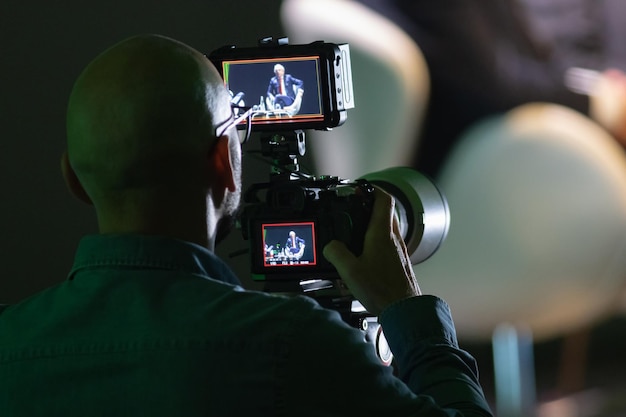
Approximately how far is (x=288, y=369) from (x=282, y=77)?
890 mm

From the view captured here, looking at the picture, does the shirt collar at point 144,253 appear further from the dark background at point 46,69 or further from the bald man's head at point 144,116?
the dark background at point 46,69

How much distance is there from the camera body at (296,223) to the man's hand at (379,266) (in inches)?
4.5

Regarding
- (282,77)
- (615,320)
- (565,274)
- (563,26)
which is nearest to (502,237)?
(565,274)

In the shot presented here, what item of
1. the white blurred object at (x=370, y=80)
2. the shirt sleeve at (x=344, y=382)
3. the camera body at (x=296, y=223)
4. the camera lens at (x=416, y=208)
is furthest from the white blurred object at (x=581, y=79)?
the shirt sleeve at (x=344, y=382)

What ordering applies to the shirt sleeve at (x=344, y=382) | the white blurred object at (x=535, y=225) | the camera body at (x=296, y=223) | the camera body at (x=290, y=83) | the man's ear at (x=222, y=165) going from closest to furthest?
the shirt sleeve at (x=344, y=382) → the man's ear at (x=222, y=165) → the camera body at (x=296, y=223) → the camera body at (x=290, y=83) → the white blurred object at (x=535, y=225)

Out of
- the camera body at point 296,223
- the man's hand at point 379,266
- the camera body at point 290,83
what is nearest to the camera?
the man's hand at point 379,266

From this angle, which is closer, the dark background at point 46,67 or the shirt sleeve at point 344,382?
the shirt sleeve at point 344,382

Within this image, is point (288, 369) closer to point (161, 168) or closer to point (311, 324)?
point (311, 324)

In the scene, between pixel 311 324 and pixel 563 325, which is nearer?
pixel 311 324

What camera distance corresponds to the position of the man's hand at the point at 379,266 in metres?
1.11

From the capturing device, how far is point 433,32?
2943 mm

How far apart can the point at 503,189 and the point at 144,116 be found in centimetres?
211

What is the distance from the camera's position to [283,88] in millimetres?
1652

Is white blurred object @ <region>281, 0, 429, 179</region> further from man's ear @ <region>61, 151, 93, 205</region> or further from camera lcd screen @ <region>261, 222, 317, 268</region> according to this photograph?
man's ear @ <region>61, 151, 93, 205</region>
